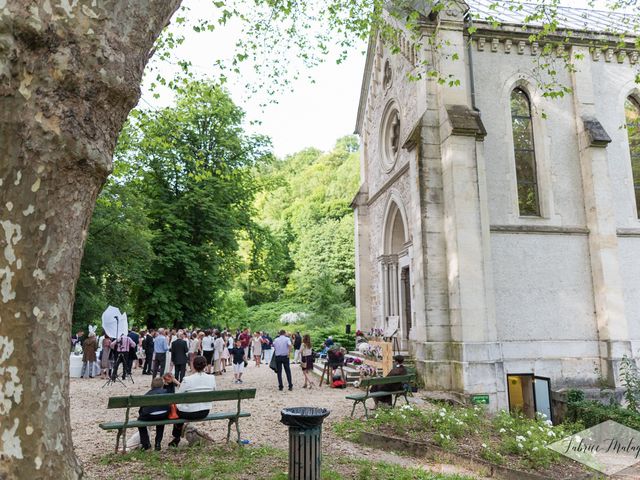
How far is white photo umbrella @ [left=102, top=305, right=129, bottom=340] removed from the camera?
14016 millimetres

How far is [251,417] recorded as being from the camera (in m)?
8.99

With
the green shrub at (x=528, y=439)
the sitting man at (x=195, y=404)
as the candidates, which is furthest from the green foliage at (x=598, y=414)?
the sitting man at (x=195, y=404)

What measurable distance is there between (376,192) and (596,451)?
441 inches

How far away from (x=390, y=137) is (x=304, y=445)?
43.7 ft

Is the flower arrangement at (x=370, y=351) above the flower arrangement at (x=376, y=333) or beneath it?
beneath

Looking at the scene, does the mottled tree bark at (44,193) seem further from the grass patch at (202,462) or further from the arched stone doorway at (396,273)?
the arched stone doorway at (396,273)

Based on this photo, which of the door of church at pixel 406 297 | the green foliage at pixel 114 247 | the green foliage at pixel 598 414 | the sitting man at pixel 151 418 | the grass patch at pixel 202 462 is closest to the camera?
the grass patch at pixel 202 462

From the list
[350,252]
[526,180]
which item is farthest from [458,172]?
[350,252]

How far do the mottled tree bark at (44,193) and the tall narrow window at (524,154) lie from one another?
41.1 feet

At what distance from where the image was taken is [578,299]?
42.5 feet

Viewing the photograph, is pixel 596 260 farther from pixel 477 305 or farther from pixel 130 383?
pixel 130 383

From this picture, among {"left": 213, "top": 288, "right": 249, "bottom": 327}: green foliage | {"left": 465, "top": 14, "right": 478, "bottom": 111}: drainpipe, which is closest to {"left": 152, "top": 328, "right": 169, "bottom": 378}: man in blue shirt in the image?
{"left": 465, "top": 14, "right": 478, "bottom": 111}: drainpipe

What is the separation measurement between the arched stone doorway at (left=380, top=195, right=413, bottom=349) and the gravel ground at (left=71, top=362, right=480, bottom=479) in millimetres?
3357

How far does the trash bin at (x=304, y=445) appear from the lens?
16.6 ft
